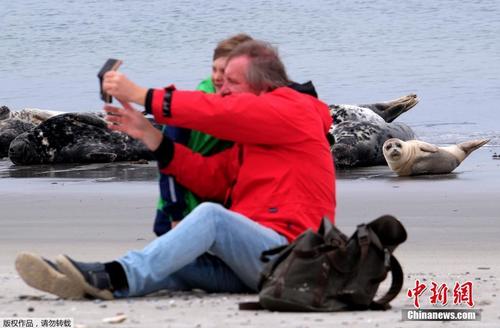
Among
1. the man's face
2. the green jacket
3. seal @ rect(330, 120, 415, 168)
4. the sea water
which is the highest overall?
the man's face

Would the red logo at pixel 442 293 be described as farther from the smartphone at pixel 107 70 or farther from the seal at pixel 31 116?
the seal at pixel 31 116

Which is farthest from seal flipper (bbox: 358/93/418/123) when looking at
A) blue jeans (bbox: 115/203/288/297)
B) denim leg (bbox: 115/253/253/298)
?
blue jeans (bbox: 115/203/288/297)

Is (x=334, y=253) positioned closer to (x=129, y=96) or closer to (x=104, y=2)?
(x=129, y=96)

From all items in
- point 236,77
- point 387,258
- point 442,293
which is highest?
point 236,77

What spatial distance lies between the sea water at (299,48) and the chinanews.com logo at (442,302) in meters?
8.86

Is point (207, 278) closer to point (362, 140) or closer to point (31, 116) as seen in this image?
point (362, 140)

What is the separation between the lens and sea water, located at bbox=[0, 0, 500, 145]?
70.1ft

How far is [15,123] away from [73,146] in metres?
1.80

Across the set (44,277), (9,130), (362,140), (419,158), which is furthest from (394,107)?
(44,277)

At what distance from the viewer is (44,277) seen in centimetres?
551

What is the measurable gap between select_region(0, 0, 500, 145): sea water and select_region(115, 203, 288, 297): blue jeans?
9273 millimetres

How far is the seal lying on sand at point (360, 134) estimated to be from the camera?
12.3 metres

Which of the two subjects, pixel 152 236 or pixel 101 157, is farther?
pixel 101 157

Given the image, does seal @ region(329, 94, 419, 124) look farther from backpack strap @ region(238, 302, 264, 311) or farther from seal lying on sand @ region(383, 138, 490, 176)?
backpack strap @ region(238, 302, 264, 311)
